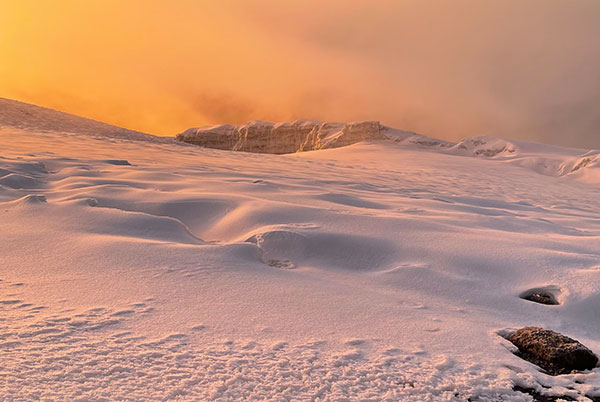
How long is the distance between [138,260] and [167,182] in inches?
108

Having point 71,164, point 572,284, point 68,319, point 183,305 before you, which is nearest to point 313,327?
point 183,305

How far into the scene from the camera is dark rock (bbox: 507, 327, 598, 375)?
1.38 m

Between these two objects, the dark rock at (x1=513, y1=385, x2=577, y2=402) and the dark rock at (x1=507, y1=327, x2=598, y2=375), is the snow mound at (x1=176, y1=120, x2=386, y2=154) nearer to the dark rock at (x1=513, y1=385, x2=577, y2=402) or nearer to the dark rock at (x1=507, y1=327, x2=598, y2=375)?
the dark rock at (x1=507, y1=327, x2=598, y2=375)

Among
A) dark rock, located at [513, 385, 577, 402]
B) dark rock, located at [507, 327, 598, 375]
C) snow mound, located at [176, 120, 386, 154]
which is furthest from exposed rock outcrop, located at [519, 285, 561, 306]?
snow mound, located at [176, 120, 386, 154]

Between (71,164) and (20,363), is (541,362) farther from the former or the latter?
(71,164)

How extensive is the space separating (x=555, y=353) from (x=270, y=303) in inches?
41.8

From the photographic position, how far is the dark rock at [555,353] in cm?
138

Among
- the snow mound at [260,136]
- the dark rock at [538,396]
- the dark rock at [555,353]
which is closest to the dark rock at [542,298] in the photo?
the dark rock at [555,353]

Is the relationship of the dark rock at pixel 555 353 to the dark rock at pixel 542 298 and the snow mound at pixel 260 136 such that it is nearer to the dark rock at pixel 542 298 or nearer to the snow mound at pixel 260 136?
the dark rock at pixel 542 298

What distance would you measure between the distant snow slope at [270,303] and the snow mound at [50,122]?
12531mm

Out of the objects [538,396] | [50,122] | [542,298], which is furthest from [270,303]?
[50,122]

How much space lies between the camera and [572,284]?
6.77 ft

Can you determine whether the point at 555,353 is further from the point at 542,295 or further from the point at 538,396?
the point at 542,295

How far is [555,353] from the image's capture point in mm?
1396
